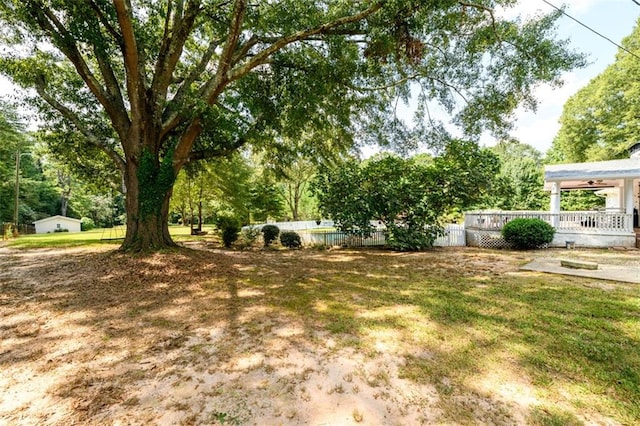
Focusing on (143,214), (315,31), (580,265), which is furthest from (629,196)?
(143,214)

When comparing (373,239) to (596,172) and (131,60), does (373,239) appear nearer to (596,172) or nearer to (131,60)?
(596,172)

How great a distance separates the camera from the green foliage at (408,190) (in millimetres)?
10062

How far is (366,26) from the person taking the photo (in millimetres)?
7004

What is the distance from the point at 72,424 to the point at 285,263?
6657mm

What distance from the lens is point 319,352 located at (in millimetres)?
3016

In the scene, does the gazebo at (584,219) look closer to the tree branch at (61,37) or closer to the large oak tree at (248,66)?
the large oak tree at (248,66)

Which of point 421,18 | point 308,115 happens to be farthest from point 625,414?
point 308,115

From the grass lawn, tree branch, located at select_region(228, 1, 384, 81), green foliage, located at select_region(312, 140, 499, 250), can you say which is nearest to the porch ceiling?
green foliage, located at select_region(312, 140, 499, 250)

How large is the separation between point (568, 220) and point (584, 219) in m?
0.57

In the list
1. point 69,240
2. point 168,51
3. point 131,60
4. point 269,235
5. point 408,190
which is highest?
point 168,51

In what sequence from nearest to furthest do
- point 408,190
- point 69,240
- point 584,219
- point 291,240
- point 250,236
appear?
point 408,190
point 584,219
point 291,240
point 250,236
point 69,240

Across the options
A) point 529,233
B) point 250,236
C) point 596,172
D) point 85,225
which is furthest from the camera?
point 85,225

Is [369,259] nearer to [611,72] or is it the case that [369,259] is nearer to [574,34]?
[574,34]

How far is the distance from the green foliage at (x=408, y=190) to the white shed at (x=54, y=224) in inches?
1211
